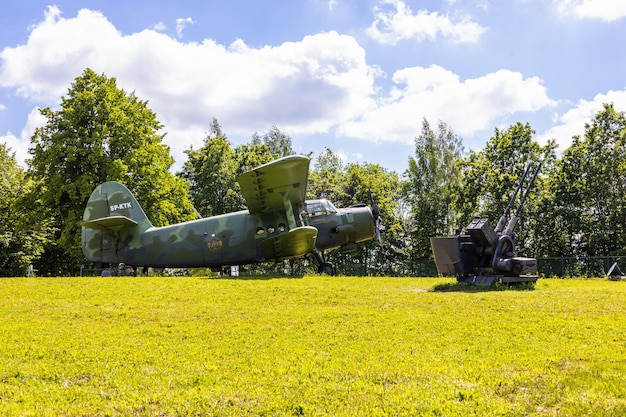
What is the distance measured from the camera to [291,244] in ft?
66.4

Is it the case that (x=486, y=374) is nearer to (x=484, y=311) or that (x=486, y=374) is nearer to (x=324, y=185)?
(x=484, y=311)

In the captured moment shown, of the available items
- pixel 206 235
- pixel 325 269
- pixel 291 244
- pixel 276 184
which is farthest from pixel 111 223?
pixel 325 269

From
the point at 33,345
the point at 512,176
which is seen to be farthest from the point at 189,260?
the point at 512,176

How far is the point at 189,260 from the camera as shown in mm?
21078

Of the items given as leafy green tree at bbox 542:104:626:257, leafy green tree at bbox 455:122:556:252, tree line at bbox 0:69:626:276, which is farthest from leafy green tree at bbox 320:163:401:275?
leafy green tree at bbox 542:104:626:257

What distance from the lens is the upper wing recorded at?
715 inches

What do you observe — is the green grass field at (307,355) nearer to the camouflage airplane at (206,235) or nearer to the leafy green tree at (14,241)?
the camouflage airplane at (206,235)

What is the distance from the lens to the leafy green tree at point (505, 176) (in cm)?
4172

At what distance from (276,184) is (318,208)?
3.36 metres

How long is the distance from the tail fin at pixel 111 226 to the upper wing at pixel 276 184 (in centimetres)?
512

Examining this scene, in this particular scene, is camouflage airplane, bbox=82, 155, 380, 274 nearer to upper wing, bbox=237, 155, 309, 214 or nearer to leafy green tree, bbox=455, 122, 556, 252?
upper wing, bbox=237, 155, 309, 214

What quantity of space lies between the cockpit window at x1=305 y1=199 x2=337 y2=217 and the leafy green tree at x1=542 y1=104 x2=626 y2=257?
2532 cm

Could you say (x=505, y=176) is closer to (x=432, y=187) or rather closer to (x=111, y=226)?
(x=432, y=187)

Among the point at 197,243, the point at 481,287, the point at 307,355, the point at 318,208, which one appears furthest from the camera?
the point at 318,208
